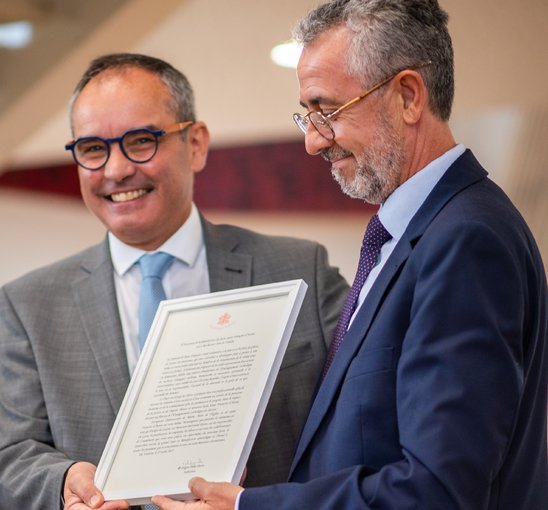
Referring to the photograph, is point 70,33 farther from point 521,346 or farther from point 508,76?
point 521,346

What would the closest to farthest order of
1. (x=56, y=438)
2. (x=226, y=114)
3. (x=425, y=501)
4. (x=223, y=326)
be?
(x=425, y=501), (x=223, y=326), (x=56, y=438), (x=226, y=114)

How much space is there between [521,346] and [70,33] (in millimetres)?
3200

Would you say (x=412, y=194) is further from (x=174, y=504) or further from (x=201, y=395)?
(x=174, y=504)

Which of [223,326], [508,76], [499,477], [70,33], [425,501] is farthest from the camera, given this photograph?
[70,33]

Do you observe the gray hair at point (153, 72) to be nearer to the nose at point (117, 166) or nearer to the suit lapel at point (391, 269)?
the nose at point (117, 166)

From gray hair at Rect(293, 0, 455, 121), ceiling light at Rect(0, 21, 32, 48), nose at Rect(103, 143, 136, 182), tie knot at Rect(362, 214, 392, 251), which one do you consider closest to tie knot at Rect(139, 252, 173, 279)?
nose at Rect(103, 143, 136, 182)

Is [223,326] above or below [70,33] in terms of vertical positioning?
below

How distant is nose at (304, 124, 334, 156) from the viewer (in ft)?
5.11

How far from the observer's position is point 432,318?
1.32 m

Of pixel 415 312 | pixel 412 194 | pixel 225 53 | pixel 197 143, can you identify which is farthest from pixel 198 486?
pixel 225 53

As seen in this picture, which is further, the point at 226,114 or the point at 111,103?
the point at 226,114

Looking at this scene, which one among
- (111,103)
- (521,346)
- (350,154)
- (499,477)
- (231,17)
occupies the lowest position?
(499,477)

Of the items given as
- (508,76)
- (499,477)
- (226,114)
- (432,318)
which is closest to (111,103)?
(432,318)

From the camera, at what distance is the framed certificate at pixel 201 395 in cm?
153
